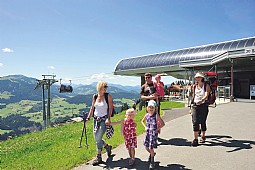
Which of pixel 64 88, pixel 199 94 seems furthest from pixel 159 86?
pixel 64 88

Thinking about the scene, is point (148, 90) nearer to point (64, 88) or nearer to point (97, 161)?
point (97, 161)

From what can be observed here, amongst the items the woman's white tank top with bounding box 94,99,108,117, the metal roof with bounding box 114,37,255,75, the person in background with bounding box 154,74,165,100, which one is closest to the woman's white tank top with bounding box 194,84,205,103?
the person in background with bounding box 154,74,165,100

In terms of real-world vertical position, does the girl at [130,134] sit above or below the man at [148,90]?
below

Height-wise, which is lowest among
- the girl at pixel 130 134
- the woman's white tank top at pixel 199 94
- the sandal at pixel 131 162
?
the sandal at pixel 131 162

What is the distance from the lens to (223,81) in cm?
2905

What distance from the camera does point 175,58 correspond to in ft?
135

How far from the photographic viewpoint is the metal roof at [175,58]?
31.6m

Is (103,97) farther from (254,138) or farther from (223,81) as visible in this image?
(223,81)

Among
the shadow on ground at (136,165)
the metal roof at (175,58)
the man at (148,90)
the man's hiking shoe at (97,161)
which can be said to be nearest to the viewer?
the shadow on ground at (136,165)

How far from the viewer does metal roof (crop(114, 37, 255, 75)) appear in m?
31.6

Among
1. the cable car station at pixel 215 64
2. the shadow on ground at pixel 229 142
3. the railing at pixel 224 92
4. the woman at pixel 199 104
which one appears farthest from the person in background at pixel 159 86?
the railing at pixel 224 92

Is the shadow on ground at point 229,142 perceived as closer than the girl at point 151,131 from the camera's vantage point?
No

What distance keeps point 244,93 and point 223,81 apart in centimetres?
298

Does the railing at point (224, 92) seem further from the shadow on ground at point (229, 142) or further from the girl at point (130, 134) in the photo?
the girl at point (130, 134)
